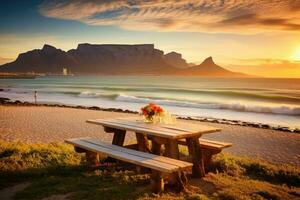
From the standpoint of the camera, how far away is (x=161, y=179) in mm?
5113

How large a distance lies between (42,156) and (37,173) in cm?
125

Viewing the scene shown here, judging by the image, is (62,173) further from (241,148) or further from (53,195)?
(241,148)

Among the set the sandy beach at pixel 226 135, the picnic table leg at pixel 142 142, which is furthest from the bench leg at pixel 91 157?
the sandy beach at pixel 226 135

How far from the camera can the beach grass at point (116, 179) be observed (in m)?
5.17

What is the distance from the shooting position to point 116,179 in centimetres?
597

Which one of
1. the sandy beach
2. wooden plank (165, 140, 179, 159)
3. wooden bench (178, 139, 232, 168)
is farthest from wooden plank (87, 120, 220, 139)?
the sandy beach

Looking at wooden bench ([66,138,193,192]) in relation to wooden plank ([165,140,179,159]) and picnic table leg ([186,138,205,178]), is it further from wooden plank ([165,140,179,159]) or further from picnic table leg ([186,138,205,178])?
picnic table leg ([186,138,205,178])

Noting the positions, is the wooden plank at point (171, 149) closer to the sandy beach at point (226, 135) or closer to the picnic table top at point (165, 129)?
the picnic table top at point (165, 129)

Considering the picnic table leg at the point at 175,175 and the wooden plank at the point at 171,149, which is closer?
the picnic table leg at the point at 175,175

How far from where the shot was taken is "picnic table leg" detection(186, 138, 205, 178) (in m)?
6.11

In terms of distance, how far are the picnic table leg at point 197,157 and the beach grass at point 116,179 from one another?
178 millimetres

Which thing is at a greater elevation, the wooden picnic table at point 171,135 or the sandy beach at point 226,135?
the wooden picnic table at point 171,135

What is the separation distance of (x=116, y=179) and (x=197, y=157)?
5.38 ft

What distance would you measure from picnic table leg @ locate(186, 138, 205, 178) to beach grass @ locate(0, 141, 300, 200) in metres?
0.18
